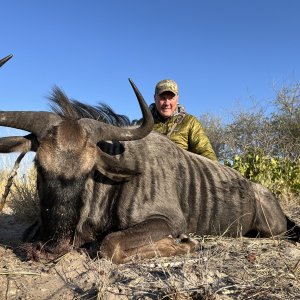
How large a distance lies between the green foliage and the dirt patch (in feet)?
11.3

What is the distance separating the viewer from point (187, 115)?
5.94 metres

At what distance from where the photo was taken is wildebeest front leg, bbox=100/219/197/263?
3088mm

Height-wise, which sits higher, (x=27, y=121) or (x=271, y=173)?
(x=27, y=121)

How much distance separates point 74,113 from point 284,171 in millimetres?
4279

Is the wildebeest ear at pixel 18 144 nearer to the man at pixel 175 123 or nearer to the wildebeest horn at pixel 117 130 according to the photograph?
the wildebeest horn at pixel 117 130

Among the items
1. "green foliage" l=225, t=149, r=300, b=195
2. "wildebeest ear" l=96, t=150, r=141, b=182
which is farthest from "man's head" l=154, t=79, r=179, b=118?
"wildebeest ear" l=96, t=150, r=141, b=182

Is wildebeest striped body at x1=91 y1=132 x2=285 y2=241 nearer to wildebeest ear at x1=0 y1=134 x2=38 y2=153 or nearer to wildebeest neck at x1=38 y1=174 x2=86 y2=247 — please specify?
wildebeest neck at x1=38 y1=174 x2=86 y2=247

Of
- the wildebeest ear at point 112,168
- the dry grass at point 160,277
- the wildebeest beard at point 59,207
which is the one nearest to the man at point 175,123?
the wildebeest ear at point 112,168

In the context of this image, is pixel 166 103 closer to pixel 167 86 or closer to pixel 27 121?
pixel 167 86

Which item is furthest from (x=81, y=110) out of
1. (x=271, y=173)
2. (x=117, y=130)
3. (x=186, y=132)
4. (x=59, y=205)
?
(x=271, y=173)

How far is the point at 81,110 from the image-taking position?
4152mm

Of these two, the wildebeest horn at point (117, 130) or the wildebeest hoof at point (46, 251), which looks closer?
the wildebeest hoof at point (46, 251)

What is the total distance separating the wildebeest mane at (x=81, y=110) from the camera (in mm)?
3967

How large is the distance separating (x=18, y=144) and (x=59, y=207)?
0.72 m
